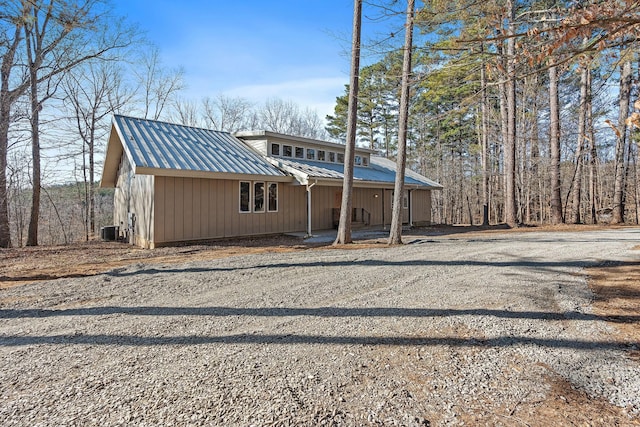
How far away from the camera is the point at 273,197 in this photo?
13008mm

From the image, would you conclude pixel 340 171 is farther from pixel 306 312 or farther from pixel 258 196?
pixel 306 312

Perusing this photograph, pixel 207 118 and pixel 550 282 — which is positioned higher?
pixel 207 118

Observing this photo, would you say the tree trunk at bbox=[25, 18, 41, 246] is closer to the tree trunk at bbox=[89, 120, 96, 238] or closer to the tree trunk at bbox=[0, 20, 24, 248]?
the tree trunk at bbox=[0, 20, 24, 248]

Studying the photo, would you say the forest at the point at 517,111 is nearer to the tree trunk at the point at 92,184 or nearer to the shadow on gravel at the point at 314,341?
the shadow on gravel at the point at 314,341

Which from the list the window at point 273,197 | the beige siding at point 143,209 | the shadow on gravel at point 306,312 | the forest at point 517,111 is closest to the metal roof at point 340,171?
the window at point 273,197

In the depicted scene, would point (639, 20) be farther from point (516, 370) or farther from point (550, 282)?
point (550, 282)

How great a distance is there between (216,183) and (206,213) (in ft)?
3.40

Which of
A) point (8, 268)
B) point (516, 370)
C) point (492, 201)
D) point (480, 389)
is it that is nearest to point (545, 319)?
point (516, 370)

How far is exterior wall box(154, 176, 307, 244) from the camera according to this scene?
10172mm

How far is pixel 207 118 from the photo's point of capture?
91.4 ft

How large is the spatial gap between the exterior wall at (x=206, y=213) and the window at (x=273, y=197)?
0.49 ft

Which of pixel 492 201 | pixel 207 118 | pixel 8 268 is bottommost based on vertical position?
pixel 8 268

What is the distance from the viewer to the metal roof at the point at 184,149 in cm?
1008

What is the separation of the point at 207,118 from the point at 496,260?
25745mm
